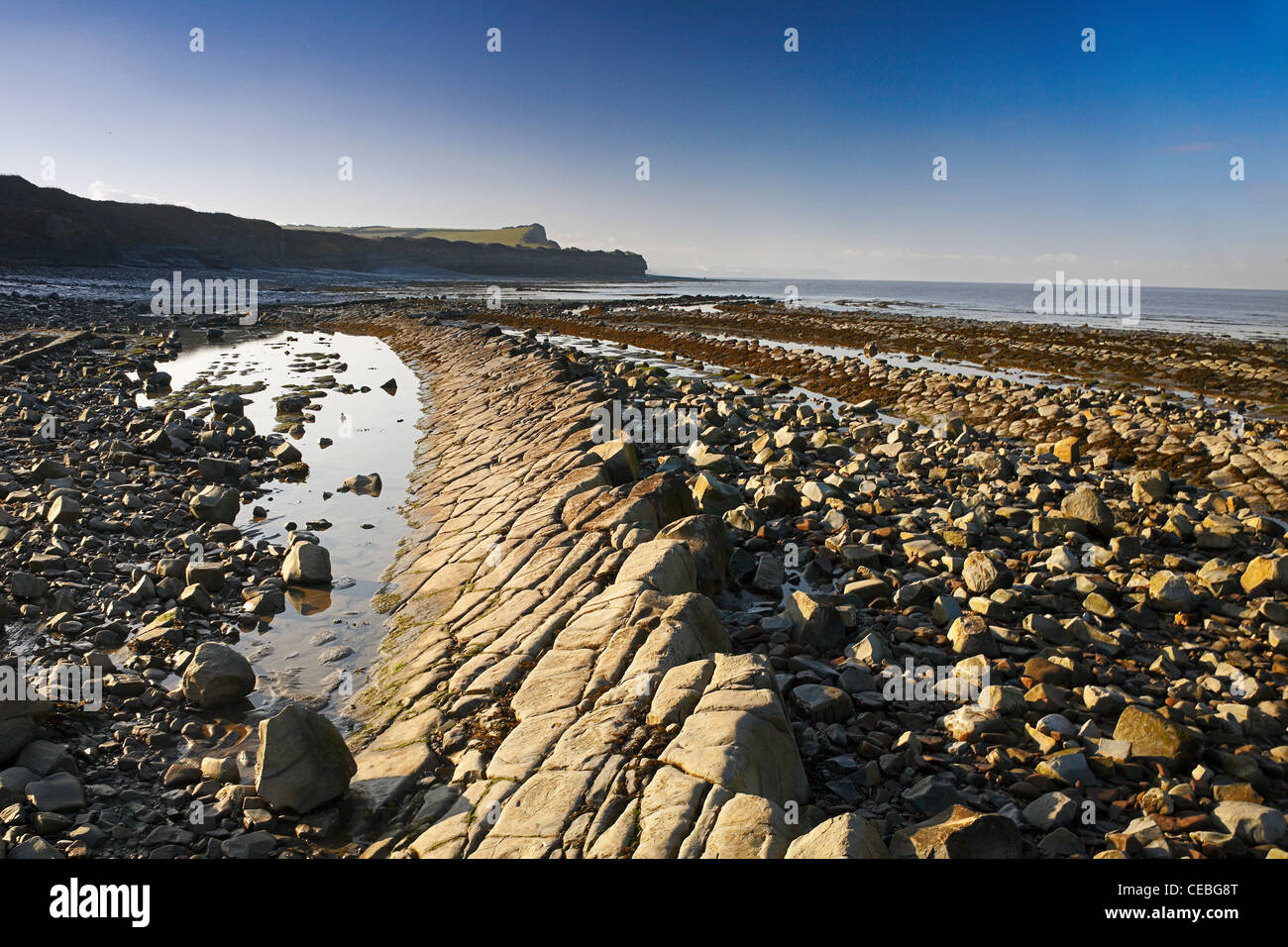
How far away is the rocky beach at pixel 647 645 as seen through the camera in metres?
4.55

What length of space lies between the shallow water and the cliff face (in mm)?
76011

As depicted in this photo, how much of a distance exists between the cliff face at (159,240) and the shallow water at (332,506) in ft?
249

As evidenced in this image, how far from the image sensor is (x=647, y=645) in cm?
575

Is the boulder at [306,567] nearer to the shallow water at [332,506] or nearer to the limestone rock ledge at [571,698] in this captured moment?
the shallow water at [332,506]

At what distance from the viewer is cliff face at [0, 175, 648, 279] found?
265 ft

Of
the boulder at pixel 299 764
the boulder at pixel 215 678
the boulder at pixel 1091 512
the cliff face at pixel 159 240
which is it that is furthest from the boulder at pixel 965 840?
the cliff face at pixel 159 240

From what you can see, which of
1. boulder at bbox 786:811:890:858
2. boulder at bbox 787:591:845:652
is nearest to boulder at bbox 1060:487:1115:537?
boulder at bbox 787:591:845:652

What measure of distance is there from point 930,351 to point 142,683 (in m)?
35.4

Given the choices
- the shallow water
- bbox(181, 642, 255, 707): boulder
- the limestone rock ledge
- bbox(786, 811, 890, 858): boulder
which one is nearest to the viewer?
bbox(786, 811, 890, 858): boulder

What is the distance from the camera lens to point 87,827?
4.68 m

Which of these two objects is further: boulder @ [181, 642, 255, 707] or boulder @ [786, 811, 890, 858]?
boulder @ [181, 642, 255, 707]

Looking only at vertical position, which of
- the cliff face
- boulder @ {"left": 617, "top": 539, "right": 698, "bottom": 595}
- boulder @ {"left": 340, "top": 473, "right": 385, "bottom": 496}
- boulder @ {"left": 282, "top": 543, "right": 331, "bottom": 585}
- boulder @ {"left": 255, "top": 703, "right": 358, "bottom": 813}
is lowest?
boulder @ {"left": 255, "top": 703, "right": 358, "bottom": 813}

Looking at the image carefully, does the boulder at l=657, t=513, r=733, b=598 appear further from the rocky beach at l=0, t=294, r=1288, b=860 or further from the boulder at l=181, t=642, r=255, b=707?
the boulder at l=181, t=642, r=255, b=707
